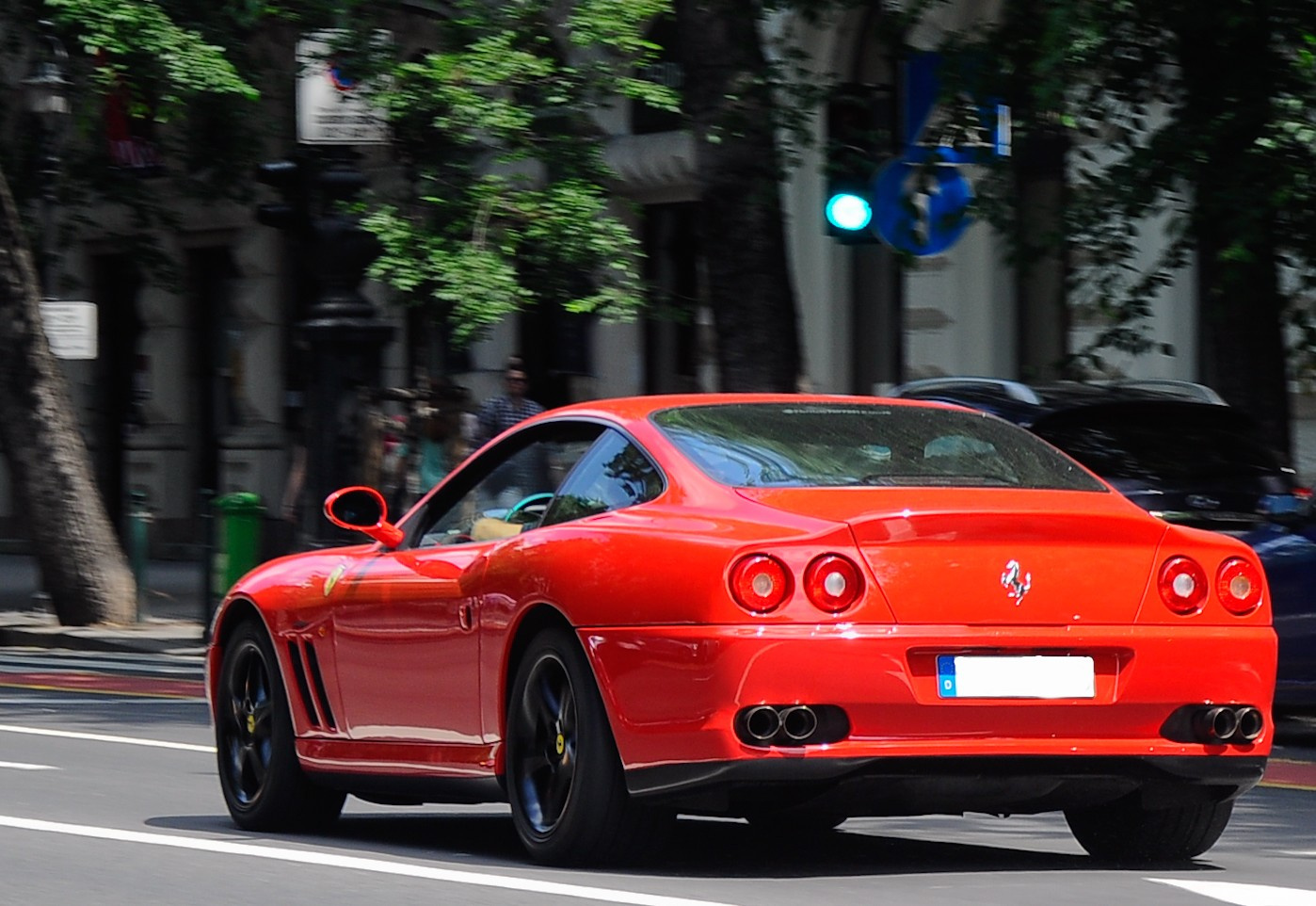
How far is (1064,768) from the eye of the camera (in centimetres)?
674

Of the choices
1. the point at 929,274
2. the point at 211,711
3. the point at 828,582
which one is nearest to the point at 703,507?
the point at 828,582

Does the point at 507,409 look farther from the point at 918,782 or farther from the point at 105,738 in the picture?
the point at 918,782

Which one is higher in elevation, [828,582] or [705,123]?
[705,123]

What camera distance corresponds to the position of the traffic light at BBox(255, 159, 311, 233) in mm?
16781

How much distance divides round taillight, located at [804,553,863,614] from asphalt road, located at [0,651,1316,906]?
27.3 inches

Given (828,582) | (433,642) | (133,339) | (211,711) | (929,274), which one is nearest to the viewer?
(828,582)

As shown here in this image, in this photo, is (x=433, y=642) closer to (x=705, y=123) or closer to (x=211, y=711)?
(x=211, y=711)

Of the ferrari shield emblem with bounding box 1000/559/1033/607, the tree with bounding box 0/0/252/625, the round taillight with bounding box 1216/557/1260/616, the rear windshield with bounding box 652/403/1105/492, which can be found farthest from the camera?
the tree with bounding box 0/0/252/625

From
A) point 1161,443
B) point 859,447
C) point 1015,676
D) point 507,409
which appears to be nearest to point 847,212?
point 1161,443

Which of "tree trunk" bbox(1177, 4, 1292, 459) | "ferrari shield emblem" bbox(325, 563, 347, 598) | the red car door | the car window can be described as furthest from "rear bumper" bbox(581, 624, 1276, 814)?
"tree trunk" bbox(1177, 4, 1292, 459)

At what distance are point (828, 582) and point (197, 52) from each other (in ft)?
41.8

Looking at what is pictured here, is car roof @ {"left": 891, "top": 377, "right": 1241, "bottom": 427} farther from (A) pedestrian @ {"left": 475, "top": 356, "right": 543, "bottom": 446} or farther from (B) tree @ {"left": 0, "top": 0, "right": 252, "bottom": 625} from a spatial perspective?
(B) tree @ {"left": 0, "top": 0, "right": 252, "bottom": 625}

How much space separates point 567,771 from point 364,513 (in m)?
1.54

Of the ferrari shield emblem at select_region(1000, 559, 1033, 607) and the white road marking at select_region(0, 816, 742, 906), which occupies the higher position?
the ferrari shield emblem at select_region(1000, 559, 1033, 607)
